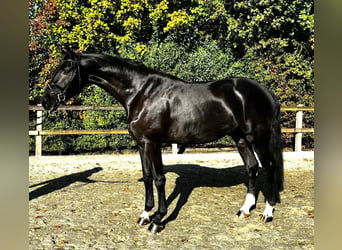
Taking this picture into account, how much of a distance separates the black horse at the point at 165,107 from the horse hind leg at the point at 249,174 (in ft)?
0.07

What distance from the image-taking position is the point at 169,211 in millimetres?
3961

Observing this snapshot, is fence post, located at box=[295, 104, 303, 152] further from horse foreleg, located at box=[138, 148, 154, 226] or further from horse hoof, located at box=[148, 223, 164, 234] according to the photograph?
horse hoof, located at box=[148, 223, 164, 234]

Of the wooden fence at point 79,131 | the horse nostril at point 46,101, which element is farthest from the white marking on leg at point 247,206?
the wooden fence at point 79,131

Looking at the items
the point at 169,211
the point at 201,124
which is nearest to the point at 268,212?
the point at 169,211

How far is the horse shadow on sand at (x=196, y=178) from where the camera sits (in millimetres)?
4613

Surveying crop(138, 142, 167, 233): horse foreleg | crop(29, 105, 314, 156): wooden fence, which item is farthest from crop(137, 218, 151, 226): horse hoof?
crop(29, 105, 314, 156): wooden fence

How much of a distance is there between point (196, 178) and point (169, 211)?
1919 millimetres

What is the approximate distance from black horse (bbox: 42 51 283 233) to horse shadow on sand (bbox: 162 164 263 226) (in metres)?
0.88

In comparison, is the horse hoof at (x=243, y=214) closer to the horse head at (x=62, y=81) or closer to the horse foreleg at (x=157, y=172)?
the horse foreleg at (x=157, y=172)

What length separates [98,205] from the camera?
4223mm

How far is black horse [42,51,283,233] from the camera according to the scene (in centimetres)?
338

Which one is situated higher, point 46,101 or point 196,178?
point 46,101

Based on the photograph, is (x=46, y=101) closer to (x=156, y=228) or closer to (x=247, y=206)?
(x=156, y=228)
